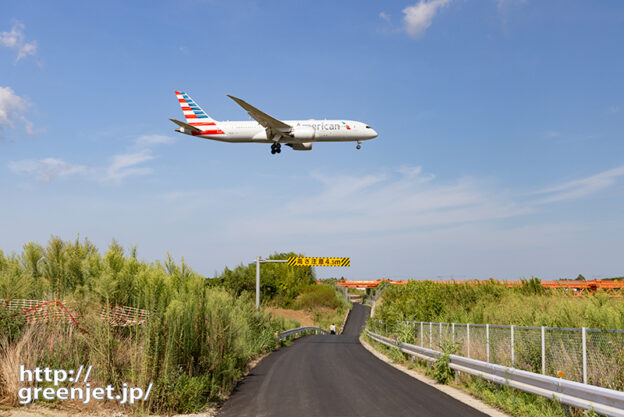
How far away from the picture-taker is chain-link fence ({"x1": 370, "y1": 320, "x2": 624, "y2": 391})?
10.1 metres

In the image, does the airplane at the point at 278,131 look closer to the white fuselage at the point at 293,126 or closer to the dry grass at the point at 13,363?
the white fuselage at the point at 293,126

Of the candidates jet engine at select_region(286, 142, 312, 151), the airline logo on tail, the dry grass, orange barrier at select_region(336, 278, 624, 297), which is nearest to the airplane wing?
jet engine at select_region(286, 142, 312, 151)

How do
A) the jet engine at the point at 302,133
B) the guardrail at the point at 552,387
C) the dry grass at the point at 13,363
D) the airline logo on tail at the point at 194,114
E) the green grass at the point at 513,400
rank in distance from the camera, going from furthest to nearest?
the airline logo on tail at the point at 194,114, the jet engine at the point at 302,133, the green grass at the point at 513,400, the dry grass at the point at 13,363, the guardrail at the point at 552,387

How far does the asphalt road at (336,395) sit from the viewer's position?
10445 mm

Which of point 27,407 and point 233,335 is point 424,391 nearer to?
point 233,335

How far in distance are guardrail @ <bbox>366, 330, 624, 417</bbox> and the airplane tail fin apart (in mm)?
28536

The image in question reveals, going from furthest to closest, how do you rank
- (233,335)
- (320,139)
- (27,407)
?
1. (320,139)
2. (233,335)
3. (27,407)

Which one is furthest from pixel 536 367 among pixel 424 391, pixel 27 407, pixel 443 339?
pixel 27 407

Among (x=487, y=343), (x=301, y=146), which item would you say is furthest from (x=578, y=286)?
(x=487, y=343)

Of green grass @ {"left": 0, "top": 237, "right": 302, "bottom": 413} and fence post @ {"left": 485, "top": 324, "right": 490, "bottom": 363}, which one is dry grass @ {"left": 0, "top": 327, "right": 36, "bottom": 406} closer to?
green grass @ {"left": 0, "top": 237, "right": 302, "bottom": 413}

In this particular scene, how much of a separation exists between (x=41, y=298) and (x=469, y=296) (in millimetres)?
27734

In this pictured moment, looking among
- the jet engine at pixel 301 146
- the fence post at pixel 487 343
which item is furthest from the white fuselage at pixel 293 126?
the fence post at pixel 487 343

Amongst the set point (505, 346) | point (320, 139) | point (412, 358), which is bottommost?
point (412, 358)

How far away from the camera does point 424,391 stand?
44.0 ft
